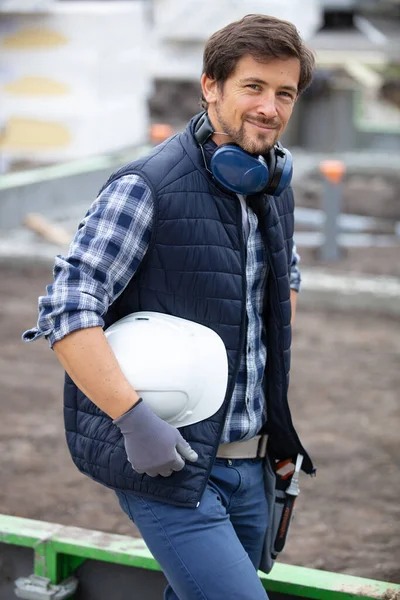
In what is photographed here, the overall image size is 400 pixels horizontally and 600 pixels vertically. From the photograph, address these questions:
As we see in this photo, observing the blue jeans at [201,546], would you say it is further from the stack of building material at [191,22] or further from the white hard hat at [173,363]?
the stack of building material at [191,22]

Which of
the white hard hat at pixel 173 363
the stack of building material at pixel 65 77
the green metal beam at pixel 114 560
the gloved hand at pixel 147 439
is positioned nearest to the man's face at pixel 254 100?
the white hard hat at pixel 173 363

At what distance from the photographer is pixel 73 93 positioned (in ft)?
46.5

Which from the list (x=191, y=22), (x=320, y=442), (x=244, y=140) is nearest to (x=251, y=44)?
(x=244, y=140)

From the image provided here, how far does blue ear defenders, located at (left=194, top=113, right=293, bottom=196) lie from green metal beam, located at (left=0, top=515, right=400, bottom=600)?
1319 mm

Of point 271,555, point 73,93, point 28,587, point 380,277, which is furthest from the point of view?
point 73,93


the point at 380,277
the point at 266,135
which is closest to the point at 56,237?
the point at 380,277

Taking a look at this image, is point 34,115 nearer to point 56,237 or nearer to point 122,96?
point 122,96

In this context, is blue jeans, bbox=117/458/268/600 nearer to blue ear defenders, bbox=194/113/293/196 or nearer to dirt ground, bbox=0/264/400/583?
blue ear defenders, bbox=194/113/293/196

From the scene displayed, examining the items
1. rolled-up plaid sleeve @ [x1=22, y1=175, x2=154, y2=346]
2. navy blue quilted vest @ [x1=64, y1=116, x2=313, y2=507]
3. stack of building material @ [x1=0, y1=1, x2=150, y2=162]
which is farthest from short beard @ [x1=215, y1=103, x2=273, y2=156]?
stack of building material @ [x1=0, y1=1, x2=150, y2=162]

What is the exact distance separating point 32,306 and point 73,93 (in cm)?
631

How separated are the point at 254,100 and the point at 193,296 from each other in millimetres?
522

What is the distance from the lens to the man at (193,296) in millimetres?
2412

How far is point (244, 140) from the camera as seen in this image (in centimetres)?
258

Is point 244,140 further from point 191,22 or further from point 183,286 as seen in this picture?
point 191,22
